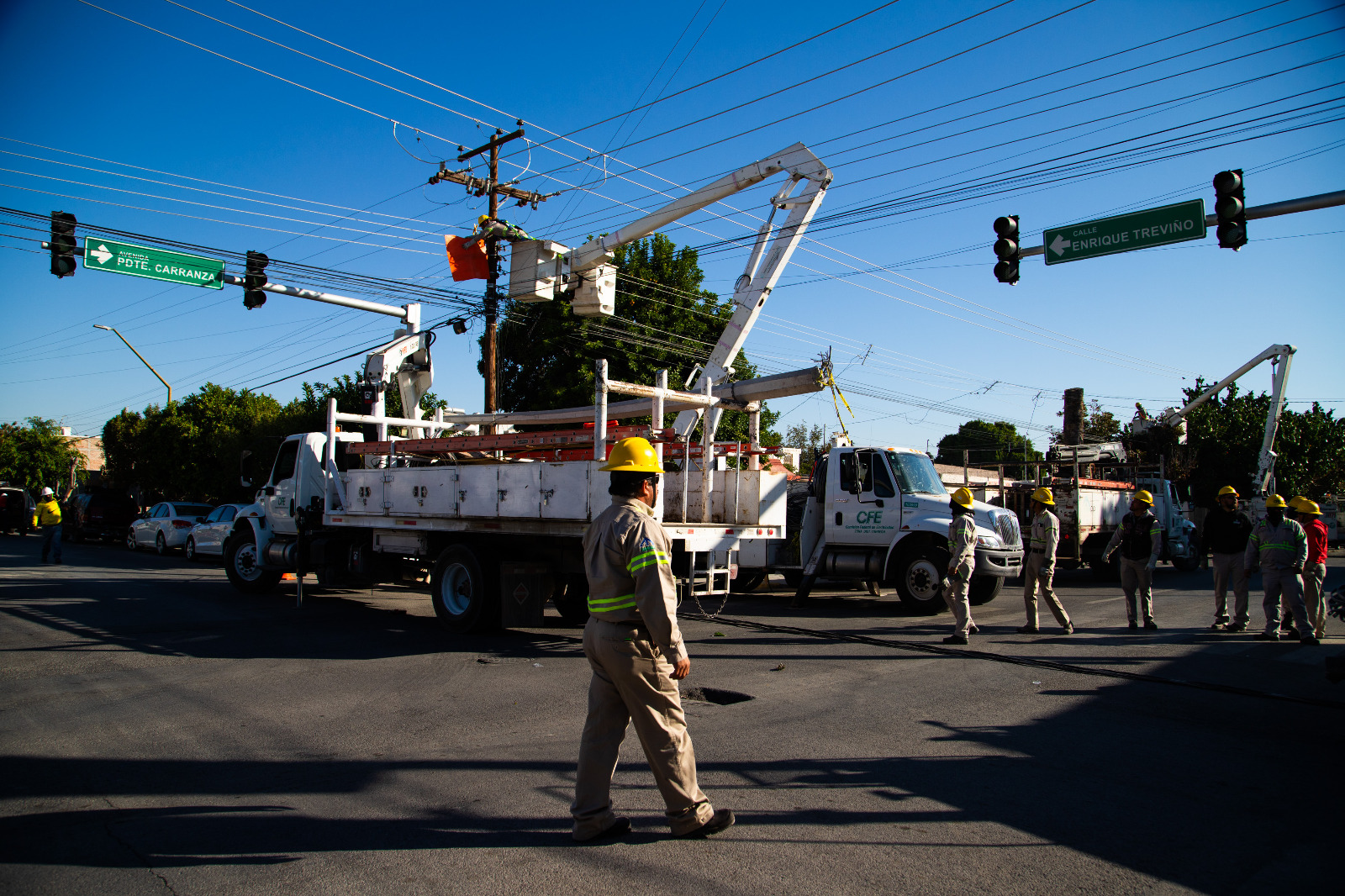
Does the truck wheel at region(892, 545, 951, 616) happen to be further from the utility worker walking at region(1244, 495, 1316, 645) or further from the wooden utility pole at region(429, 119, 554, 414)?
the wooden utility pole at region(429, 119, 554, 414)

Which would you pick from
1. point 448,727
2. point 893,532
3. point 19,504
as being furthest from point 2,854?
point 19,504

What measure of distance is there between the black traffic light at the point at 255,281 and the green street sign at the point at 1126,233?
14.6 metres

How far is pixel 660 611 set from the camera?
3863mm

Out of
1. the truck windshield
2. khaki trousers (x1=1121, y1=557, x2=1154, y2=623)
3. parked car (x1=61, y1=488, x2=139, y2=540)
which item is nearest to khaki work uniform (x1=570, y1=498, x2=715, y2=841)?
khaki trousers (x1=1121, y1=557, x2=1154, y2=623)

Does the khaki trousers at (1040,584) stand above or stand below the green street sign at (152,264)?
below

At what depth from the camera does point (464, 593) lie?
1030 cm

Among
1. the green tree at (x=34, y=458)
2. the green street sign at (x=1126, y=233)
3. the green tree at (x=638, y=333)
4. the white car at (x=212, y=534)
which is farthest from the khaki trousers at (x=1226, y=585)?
the green tree at (x=34, y=458)

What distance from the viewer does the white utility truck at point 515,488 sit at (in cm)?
916

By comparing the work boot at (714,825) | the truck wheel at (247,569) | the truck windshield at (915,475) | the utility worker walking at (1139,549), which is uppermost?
the truck windshield at (915,475)

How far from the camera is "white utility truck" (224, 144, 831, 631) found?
9156 mm

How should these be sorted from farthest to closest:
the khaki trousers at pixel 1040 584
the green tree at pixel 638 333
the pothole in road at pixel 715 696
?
the green tree at pixel 638 333
the khaki trousers at pixel 1040 584
the pothole in road at pixel 715 696

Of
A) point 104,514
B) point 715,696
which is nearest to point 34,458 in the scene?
point 104,514

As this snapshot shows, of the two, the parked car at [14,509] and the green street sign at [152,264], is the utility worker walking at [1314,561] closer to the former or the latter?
the green street sign at [152,264]

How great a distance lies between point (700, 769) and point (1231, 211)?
10.8 meters
